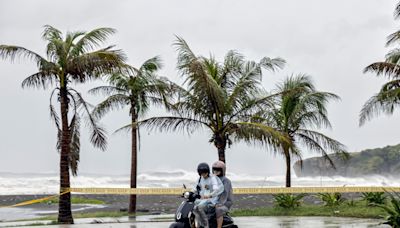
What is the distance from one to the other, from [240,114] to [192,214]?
1351 cm

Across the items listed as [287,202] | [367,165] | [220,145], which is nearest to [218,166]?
[220,145]

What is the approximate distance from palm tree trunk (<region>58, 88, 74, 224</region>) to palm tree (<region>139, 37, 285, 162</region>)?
3.35 metres

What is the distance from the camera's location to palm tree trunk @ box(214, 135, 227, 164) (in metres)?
23.8

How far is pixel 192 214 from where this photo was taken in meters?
11.1

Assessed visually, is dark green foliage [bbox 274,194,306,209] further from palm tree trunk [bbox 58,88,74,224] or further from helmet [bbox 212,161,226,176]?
helmet [bbox 212,161,226,176]

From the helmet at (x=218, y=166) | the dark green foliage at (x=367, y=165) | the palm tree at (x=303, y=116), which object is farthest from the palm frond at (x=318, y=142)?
the dark green foliage at (x=367, y=165)

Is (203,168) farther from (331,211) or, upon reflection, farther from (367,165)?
(367,165)

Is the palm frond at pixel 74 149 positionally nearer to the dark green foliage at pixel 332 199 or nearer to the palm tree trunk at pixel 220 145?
the palm tree trunk at pixel 220 145

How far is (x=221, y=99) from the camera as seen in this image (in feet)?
76.6

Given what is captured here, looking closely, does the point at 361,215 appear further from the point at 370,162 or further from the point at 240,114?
the point at 370,162

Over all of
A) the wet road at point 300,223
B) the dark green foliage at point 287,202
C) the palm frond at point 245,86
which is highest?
the palm frond at point 245,86

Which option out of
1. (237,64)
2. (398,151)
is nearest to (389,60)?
(237,64)

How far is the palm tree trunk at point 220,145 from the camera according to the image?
23766mm

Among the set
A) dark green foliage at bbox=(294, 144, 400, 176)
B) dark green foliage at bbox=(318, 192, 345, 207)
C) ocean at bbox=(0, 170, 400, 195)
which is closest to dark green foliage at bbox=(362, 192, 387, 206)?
dark green foliage at bbox=(318, 192, 345, 207)
